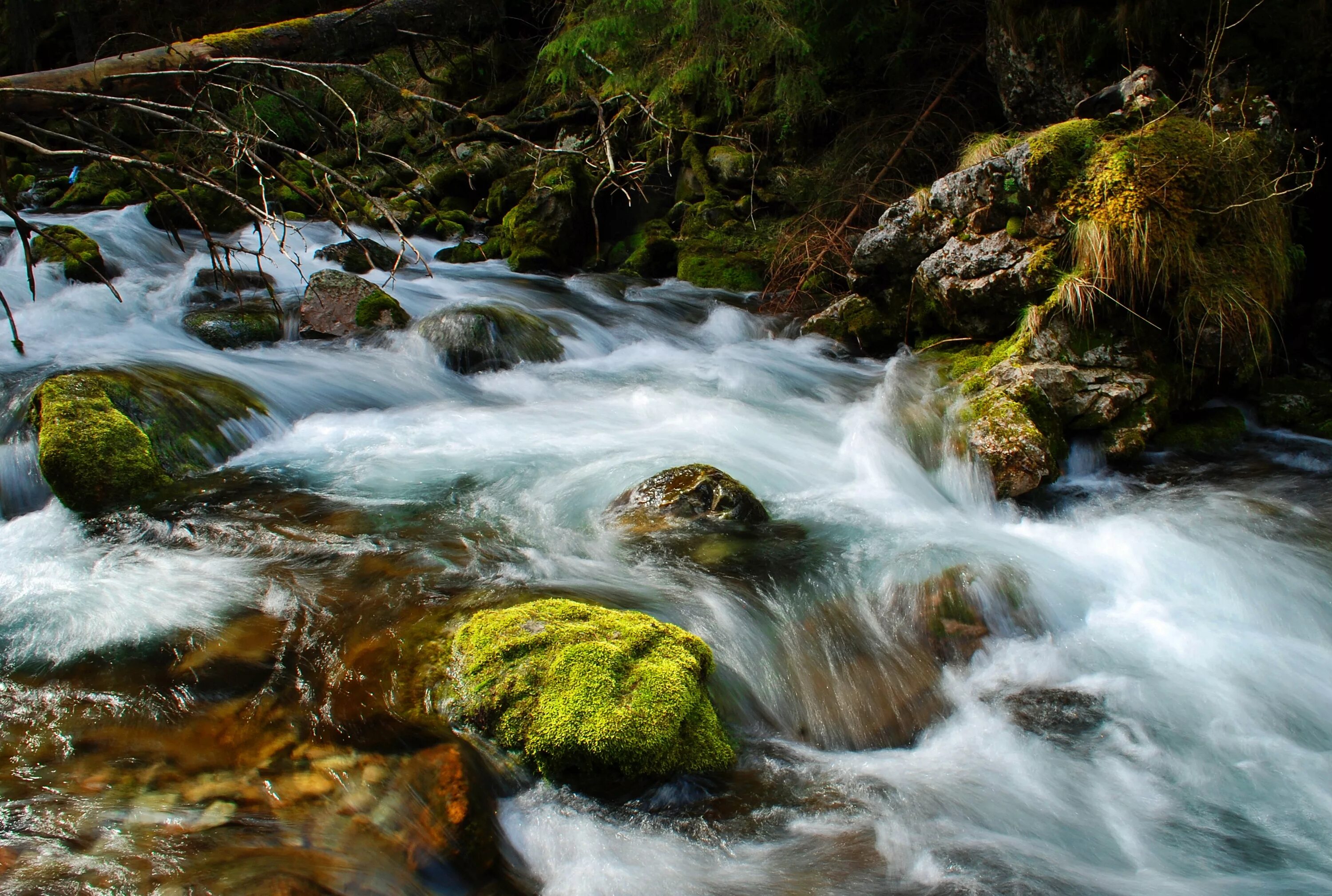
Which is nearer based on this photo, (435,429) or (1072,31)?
(435,429)

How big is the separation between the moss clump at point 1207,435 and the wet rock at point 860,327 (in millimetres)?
2576

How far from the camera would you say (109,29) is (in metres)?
16.4

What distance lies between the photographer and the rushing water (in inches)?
96.0

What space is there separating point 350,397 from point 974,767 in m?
5.90

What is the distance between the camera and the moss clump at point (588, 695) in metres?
2.66

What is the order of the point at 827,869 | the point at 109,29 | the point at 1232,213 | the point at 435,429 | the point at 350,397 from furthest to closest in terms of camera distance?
the point at 109,29, the point at 350,397, the point at 435,429, the point at 1232,213, the point at 827,869

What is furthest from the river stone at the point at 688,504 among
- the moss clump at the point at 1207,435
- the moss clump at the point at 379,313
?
the moss clump at the point at 379,313

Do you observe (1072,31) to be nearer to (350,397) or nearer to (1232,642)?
(1232,642)

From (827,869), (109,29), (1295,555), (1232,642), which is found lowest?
(827,869)

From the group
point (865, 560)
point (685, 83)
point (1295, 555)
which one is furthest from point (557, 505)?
point (685, 83)

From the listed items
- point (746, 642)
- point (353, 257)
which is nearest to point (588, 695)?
point (746, 642)

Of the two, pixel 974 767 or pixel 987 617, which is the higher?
pixel 987 617

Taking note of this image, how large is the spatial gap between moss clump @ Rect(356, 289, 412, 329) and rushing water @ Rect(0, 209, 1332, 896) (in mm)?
1392

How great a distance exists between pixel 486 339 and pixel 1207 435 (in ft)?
21.2
